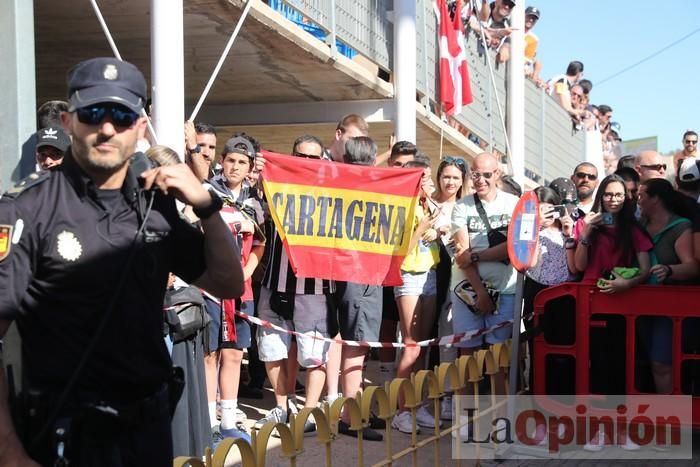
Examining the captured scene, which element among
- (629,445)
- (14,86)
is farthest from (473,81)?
(14,86)

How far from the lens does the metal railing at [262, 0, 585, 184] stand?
10961mm

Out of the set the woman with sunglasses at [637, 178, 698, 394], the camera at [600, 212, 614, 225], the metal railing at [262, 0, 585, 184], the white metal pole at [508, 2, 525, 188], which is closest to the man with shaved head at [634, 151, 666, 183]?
the woman with sunglasses at [637, 178, 698, 394]

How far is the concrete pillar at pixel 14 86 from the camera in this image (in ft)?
18.8

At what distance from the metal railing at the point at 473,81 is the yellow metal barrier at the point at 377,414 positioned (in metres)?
5.22

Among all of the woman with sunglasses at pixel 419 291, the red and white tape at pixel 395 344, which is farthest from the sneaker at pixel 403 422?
the red and white tape at pixel 395 344

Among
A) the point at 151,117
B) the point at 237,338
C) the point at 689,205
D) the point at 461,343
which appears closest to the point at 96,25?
the point at 151,117

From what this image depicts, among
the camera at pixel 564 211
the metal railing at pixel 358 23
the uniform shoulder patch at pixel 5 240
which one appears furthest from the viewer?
the metal railing at pixel 358 23

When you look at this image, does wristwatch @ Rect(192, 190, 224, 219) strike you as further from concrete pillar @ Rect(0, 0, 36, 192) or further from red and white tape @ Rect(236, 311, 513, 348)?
red and white tape @ Rect(236, 311, 513, 348)

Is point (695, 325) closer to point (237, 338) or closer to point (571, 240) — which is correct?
point (571, 240)

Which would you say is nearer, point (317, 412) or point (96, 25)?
point (317, 412)

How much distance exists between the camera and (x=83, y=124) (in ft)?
8.78

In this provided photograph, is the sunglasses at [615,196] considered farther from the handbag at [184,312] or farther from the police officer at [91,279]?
the police officer at [91,279]

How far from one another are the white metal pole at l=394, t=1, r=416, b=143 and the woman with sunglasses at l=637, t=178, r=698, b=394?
4.77 m

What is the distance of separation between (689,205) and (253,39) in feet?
15.9
